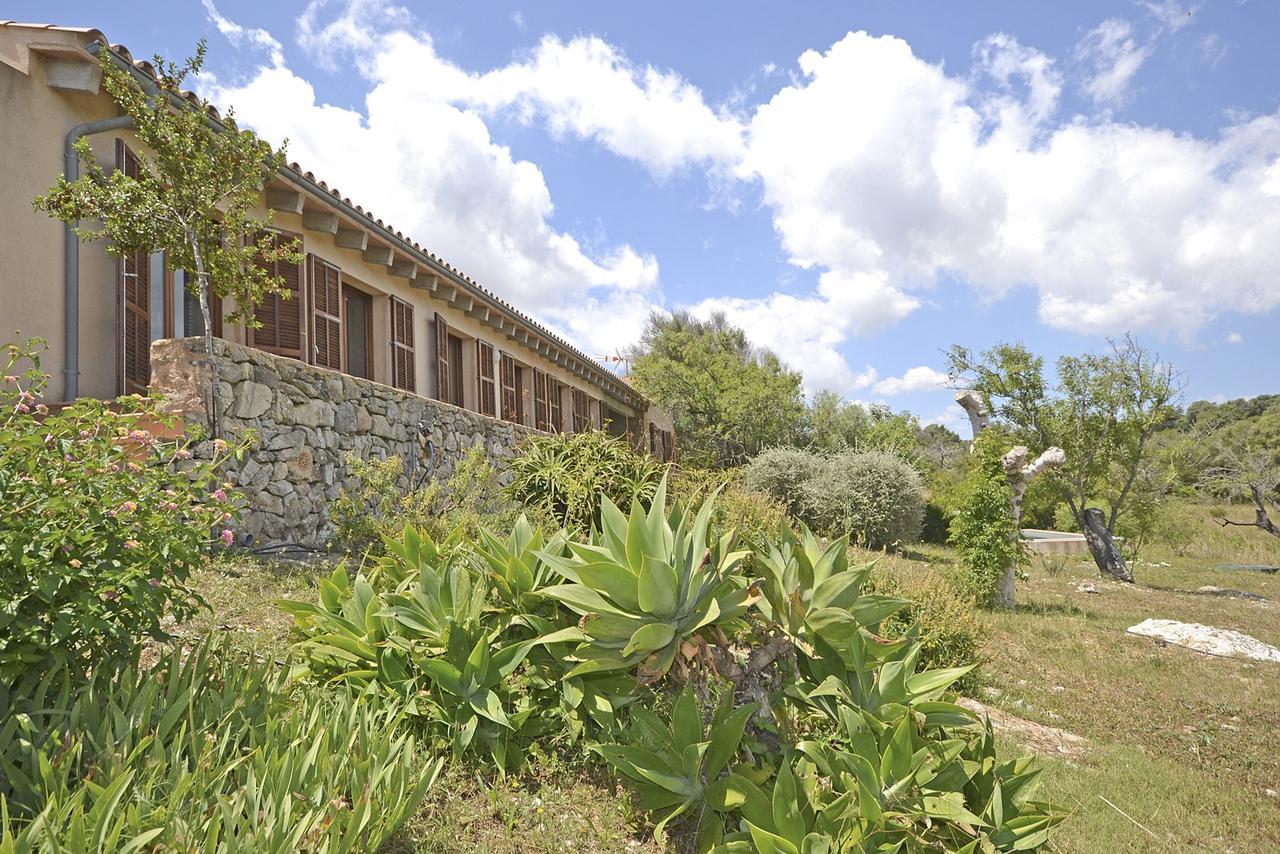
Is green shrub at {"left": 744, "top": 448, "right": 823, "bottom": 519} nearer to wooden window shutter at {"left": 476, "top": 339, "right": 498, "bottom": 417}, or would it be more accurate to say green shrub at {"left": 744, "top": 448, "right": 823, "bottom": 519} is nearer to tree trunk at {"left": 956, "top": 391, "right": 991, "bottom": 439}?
tree trunk at {"left": 956, "top": 391, "right": 991, "bottom": 439}

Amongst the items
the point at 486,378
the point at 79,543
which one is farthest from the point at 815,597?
the point at 486,378

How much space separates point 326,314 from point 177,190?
2972 millimetres

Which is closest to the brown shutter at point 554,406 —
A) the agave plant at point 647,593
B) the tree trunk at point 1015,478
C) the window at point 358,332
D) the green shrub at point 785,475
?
the green shrub at point 785,475

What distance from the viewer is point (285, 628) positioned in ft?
13.9

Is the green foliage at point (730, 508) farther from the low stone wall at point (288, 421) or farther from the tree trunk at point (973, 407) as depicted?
the tree trunk at point (973, 407)

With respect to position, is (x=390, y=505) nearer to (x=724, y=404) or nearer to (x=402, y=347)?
(x=402, y=347)

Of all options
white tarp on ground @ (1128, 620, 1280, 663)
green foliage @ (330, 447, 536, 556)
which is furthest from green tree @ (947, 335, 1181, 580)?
green foliage @ (330, 447, 536, 556)

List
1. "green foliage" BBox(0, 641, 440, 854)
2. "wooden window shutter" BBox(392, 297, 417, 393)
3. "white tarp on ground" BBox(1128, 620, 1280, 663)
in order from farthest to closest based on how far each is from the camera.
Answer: "wooden window shutter" BBox(392, 297, 417, 393), "white tarp on ground" BBox(1128, 620, 1280, 663), "green foliage" BBox(0, 641, 440, 854)

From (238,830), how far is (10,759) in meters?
0.75

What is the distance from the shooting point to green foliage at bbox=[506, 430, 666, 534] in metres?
6.21

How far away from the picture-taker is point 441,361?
12070 mm

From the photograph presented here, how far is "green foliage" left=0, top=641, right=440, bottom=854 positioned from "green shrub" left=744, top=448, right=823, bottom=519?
1472 centimetres

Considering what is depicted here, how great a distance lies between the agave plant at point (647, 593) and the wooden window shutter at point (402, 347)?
29.8ft

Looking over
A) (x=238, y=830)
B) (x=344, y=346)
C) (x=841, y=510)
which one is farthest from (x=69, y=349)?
(x=841, y=510)
